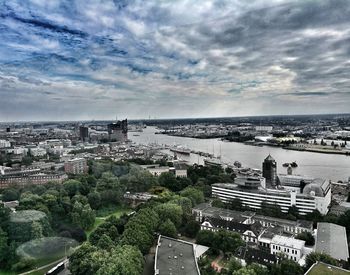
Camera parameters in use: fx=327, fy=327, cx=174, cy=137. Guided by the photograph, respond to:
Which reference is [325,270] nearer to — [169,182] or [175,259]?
[175,259]

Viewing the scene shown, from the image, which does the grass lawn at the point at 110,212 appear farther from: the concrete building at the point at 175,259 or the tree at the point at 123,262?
the tree at the point at 123,262

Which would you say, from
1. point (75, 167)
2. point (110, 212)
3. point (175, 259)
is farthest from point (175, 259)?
point (75, 167)

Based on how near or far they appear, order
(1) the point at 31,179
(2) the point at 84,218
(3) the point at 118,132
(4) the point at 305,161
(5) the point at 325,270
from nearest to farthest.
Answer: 1. (5) the point at 325,270
2. (2) the point at 84,218
3. (1) the point at 31,179
4. (4) the point at 305,161
5. (3) the point at 118,132

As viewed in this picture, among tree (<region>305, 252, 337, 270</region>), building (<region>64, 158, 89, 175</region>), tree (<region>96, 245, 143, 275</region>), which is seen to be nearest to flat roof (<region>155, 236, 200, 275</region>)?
tree (<region>96, 245, 143, 275</region>)

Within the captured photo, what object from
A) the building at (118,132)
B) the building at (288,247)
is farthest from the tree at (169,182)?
the building at (118,132)

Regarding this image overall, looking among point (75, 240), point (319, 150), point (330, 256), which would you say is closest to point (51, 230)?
point (75, 240)

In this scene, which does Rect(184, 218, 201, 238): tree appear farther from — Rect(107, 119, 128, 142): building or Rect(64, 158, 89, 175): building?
Rect(107, 119, 128, 142): building

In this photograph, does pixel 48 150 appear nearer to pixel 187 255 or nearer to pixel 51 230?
pixel 51 230
